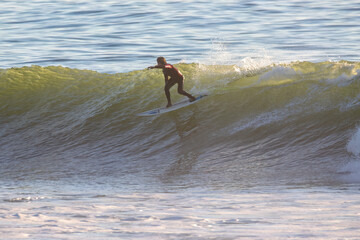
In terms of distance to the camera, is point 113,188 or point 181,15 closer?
point 113,188

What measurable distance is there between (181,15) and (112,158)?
1529 centimetres

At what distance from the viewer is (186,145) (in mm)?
8453

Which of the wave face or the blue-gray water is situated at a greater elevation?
the blue-gray water

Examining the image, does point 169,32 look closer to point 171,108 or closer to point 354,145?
point 171,108

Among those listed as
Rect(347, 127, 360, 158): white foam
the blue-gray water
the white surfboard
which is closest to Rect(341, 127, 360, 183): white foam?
Rect(347, 127, 360, 158): white foam

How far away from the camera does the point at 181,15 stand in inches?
899

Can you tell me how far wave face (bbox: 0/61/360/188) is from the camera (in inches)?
287

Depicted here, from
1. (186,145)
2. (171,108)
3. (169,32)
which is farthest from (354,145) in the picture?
(169,32)

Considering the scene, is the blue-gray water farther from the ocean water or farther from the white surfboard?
the white surfboard

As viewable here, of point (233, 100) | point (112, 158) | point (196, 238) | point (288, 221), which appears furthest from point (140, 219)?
point (233, 100)

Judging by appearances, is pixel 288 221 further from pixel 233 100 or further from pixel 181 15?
pixel 181 15

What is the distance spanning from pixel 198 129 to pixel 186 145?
514 mm

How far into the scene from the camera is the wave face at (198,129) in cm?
729

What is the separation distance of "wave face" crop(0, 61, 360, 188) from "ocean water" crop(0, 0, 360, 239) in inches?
1.1
